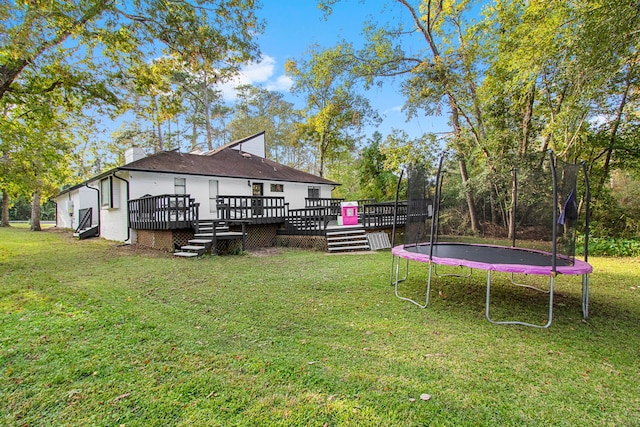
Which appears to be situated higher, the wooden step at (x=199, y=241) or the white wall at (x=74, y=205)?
the white wall at (x=74, y=205)

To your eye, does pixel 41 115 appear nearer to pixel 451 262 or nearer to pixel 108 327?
pixel 108 327

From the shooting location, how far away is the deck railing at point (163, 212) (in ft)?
30.3

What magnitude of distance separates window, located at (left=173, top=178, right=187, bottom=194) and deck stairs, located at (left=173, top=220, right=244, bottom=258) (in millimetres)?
3550

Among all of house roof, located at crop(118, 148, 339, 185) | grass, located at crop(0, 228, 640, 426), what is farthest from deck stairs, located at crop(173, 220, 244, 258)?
house roof, located at crop(118, 148, 339, 185)

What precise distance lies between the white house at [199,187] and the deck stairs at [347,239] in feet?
6.58

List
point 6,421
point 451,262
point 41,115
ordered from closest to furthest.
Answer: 1. point 6,421
2. point 451,262
3. point 41,115

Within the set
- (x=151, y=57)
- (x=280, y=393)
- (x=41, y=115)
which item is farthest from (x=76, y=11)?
(x=280, y=393)

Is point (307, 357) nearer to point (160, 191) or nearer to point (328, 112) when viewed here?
point (160, 191)

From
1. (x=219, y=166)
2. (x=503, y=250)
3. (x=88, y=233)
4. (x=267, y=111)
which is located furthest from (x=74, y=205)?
(x=503, y=250)

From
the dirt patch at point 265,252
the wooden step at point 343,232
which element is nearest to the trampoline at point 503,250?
the wooden step at point 343,232

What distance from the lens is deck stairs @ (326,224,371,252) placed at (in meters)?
9.94

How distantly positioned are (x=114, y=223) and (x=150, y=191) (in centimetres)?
256

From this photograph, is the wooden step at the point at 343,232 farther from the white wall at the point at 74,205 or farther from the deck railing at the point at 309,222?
the white wall at the point at 74,205

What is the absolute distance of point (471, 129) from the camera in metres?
13.9
